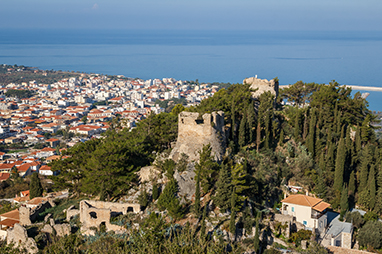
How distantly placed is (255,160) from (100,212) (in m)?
9.97

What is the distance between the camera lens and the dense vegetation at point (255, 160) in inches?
732

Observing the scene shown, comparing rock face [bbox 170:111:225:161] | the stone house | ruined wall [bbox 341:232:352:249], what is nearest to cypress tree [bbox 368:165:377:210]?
the stone house

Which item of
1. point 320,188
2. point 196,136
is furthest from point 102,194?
point 320,188

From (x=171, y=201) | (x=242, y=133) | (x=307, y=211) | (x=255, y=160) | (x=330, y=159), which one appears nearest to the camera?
(x=171, y=201)

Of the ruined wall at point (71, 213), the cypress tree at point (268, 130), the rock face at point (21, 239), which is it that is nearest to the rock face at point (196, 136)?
the ruined wall at point (71, 213)

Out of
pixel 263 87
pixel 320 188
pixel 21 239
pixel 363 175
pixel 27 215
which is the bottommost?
pixel 21 239

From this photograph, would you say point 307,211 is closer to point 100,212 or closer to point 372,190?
point 372,190

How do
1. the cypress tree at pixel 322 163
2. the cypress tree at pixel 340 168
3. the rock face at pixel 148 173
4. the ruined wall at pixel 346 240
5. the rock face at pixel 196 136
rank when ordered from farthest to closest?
the cypress tree at pixel 322 163 < the cypress tree at pixel 340 168 < the rock face at pixel 148 173 < the rock face at pixel 196 136 < the ruined wall at pixel 346 240

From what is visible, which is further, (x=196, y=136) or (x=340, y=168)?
(x=340, y=168)

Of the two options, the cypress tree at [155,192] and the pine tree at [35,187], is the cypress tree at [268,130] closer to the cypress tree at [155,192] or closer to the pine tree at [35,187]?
the cypress tree at [155,192]

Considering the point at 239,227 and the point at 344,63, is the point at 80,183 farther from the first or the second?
the point at 344,63

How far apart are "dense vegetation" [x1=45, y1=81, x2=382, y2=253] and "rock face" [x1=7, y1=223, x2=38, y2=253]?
389 cm

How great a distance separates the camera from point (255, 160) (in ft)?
76.8

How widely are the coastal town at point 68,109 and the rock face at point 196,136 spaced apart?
29.3 m
